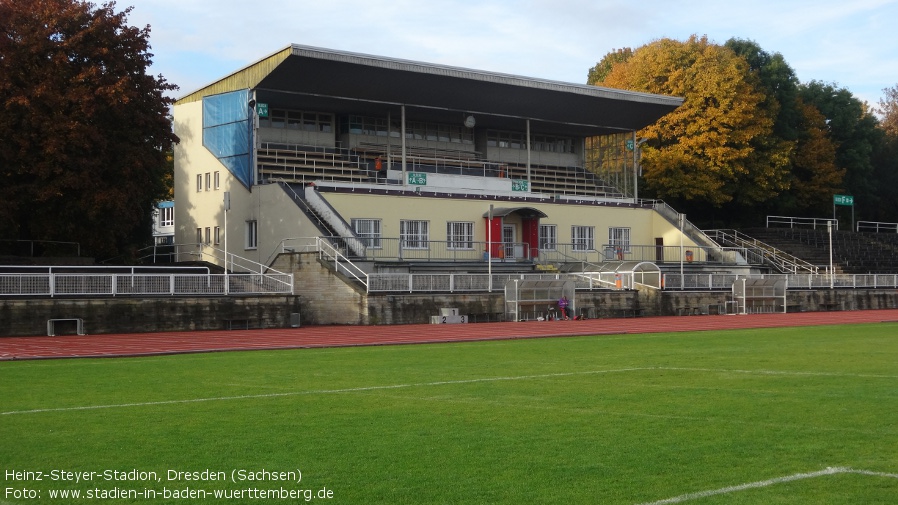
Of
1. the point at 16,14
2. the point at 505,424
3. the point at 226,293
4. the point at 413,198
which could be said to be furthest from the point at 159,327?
the point at 505,424

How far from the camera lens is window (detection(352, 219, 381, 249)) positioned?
49.5 meters

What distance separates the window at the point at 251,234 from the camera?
49966mm

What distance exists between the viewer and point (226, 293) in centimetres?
3584

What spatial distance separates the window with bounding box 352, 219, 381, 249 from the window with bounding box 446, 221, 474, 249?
13.6 ft

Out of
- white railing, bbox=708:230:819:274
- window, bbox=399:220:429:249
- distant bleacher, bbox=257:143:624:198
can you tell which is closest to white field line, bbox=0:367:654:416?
window, bbox=399:220:429:249

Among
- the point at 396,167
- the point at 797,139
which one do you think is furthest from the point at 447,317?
the point at 797,139

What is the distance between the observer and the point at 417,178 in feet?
176

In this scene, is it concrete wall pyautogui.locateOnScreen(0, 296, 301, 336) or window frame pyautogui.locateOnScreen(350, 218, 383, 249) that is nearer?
concrete wall pyautogui.locateOnScreen(0, 296, 301, 336)

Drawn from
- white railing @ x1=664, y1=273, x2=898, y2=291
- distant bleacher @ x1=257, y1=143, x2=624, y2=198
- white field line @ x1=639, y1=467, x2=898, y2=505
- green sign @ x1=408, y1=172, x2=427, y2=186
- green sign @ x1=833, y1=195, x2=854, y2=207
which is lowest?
white field line @ x1=639, y1=467, x2=898, y2=505

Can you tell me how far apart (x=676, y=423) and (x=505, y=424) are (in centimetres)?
173

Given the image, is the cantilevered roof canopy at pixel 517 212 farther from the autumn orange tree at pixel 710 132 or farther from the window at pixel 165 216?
the window at pixel 165 216

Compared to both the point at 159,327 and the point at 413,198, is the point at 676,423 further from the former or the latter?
the point at 413,198

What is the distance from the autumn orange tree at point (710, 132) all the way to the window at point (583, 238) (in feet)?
39.2

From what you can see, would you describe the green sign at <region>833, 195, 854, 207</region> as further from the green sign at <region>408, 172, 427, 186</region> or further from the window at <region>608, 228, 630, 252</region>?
the green sign at <region>408, 172, 427, 186</region>
